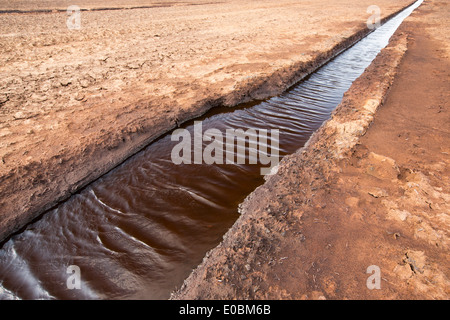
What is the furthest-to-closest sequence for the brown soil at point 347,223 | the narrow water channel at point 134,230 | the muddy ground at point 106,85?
1. the muddy ground at point 106,85
2. the narrow water channel at point 134,230
3. the brown soil at point 347,223

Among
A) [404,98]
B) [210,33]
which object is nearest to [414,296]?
[404,98]

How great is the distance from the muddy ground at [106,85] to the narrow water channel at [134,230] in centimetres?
28

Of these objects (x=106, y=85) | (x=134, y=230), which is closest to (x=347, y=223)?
(x=134, y=230)

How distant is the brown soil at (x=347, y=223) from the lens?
77.4 inches

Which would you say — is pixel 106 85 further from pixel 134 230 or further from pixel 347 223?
pixel 347 223

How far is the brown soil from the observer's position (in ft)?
6.45

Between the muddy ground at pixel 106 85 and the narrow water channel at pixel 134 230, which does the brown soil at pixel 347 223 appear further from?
the muddy ground at pixel 106 85

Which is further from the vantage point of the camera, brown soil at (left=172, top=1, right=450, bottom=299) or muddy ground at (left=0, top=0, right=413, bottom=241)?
muddy ground at (left=0, top=0, right=413, bottom=241)

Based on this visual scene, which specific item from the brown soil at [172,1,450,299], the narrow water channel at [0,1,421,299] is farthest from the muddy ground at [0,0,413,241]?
the brown soil at [172,1,450,299]

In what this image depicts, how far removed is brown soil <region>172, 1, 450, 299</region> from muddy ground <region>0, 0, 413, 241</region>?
2.14 metres

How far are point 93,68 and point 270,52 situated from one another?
5.14m

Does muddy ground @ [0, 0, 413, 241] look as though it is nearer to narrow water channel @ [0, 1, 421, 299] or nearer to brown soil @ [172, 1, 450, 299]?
narrow water channel @ [0, 1, 421, 299]

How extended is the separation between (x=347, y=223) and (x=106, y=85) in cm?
506

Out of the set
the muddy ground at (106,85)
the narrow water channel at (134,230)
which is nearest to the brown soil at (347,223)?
the narrow water channel at (134,230)
